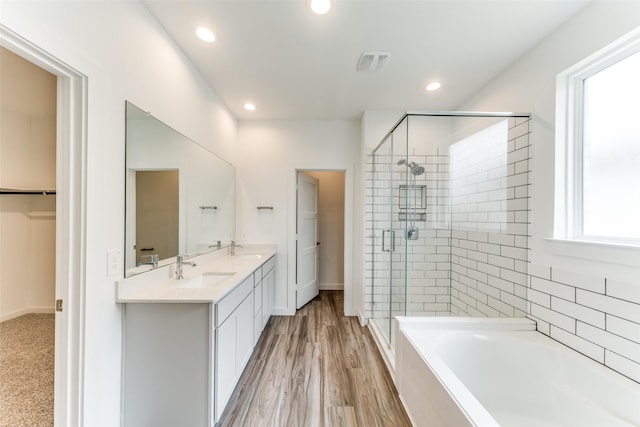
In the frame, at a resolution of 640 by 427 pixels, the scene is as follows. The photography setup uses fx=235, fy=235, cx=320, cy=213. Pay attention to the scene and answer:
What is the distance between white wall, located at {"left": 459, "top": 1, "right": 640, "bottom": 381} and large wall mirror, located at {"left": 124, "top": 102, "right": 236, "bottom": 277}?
2.70 meters

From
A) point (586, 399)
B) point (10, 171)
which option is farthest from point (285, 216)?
point (586, 399)

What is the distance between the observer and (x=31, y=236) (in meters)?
2.30

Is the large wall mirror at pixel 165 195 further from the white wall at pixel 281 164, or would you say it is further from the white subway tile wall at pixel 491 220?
the white subway tile wall at pixel 491 220

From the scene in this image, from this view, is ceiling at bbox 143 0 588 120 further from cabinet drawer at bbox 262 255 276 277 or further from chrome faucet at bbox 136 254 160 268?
cabinet drawer at bbox 262 255 276 277

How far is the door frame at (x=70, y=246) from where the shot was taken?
1.10 meters

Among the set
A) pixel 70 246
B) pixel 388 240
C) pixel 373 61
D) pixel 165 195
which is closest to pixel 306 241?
pixel 388 240

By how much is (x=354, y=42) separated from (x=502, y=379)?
101 inches

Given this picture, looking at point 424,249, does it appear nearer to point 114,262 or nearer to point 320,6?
point 320,6

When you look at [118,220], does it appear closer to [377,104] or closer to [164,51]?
[164,51]

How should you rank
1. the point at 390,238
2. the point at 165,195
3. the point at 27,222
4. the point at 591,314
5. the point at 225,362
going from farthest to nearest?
the point at 390,238 < the point at 27,222 < the point at 165,195 < the point at 225,362 < the point at 591,314

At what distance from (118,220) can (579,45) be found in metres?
2.96

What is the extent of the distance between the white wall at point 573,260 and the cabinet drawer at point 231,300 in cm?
220

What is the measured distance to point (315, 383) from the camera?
74.4 inches

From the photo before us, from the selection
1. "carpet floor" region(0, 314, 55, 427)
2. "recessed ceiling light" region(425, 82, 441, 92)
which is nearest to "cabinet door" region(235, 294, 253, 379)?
"carpet floor" region(0, 314, 55, 427)
